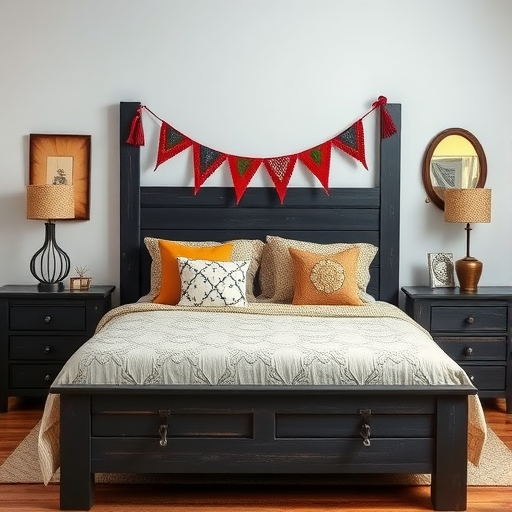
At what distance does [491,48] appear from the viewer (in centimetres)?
496

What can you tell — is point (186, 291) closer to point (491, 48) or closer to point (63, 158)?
point (63, 158)

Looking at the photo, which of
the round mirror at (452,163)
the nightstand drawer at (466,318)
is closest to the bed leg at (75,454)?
the nightstand drawer at (466,318)

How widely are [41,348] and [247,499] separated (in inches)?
71.0

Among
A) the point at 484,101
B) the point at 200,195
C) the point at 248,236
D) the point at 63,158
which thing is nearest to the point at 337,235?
the point at 248,236

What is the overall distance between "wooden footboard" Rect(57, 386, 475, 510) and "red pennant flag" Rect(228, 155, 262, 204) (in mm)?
1931

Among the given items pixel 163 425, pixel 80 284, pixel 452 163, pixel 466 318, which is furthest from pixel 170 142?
pixel 163 425

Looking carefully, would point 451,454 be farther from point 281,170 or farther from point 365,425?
point 281,170

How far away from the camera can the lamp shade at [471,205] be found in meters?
4.66

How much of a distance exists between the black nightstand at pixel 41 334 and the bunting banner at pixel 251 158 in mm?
913

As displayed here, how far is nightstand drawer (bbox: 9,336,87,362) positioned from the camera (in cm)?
460

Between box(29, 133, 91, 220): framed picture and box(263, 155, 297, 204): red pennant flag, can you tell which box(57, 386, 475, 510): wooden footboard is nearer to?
box(263, 155, 297, 204): red pennant flag

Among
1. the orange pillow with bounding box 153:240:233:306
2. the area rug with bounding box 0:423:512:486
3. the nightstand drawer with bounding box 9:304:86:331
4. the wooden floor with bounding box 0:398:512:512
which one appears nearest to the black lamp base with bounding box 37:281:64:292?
the nightstand drawer with bounding box 9:304:86:331

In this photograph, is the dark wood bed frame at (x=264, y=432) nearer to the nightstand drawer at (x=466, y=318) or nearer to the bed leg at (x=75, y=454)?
the bed leg at (x=75, y=454)

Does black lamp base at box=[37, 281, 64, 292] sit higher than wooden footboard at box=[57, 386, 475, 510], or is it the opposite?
black lamp base at box=[37, 281, 64, 292]
